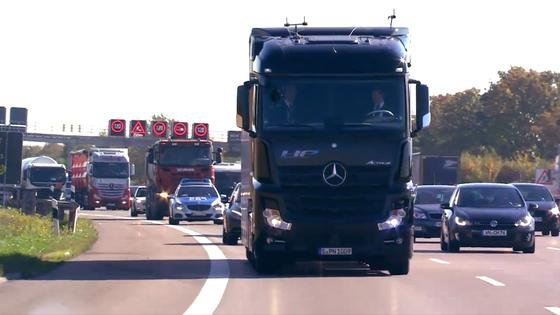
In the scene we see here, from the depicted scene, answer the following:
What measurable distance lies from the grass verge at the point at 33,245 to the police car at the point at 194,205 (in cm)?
1077

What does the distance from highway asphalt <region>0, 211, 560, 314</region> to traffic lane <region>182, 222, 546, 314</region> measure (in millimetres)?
13

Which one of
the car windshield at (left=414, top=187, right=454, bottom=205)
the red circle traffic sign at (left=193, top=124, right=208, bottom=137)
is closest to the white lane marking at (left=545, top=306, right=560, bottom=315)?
the car windshield at (left=414, top=187, right=454, bottom=205)

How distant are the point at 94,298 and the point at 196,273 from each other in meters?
5.01

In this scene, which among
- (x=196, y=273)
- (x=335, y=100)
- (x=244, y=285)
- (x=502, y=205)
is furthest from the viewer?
(x=502, y=205)

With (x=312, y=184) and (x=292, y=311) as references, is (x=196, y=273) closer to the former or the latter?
(x=312, y=184)

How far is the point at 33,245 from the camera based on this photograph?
2955 centimetres

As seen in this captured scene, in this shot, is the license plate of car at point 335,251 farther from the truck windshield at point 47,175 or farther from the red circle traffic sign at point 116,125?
the truck windshield at point 47,175

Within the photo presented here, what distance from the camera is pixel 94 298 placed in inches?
712

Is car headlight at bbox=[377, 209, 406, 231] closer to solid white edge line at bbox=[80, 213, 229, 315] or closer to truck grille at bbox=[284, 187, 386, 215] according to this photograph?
truck grille at bbox=[284, 187, 386, 215]

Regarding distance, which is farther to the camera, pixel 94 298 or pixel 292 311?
pixel 94 298

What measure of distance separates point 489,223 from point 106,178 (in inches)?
1982

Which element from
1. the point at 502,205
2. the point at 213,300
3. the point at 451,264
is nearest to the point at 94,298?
the point at 213,300

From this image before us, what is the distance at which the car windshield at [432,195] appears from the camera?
4225 cm

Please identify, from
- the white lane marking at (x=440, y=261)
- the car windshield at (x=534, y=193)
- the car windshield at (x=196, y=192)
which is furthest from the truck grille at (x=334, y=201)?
the car windshield at (x=196, y=192)
